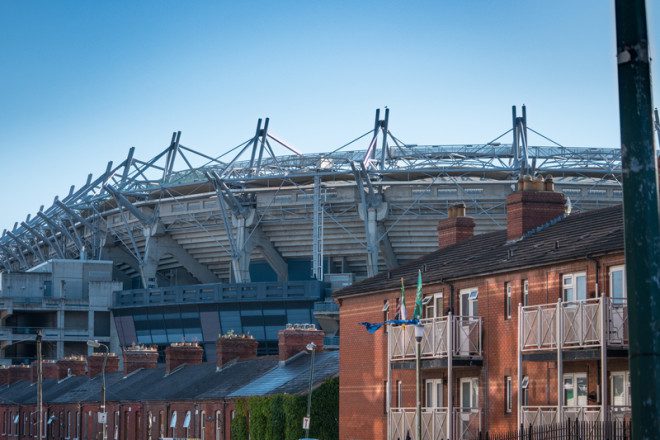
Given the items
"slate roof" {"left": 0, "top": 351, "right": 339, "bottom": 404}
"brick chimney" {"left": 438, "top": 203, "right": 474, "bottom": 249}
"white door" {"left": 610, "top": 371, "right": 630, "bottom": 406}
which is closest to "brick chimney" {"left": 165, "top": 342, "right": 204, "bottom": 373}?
"slate roof" {"left": 0, "top": 351, "right": 339, "bottom": 404}

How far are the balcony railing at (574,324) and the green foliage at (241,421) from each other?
2268cm

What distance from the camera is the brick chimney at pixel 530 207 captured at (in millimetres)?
40406

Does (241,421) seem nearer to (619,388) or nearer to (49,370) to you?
(619,388)

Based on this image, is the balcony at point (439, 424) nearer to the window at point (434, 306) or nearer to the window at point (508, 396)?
the window at point (508, 396)

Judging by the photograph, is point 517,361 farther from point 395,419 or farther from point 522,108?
point 522,108

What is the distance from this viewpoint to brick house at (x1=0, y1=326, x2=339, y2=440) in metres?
57.6

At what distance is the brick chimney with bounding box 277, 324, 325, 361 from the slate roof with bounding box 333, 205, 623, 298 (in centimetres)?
1353

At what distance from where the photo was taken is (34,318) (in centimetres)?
14350

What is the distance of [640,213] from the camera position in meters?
9.14

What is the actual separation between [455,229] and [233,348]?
2165cm

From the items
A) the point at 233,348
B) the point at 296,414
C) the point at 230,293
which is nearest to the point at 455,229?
the point at 296,414

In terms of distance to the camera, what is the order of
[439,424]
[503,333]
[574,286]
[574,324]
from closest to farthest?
[574,324]
[574,286]
[503,333]
[439,424]

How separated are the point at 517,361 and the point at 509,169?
73693 mm

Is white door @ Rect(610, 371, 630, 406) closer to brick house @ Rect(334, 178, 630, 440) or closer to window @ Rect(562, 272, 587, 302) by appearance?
brick house @ Rect(334, 178, 630, 440)
